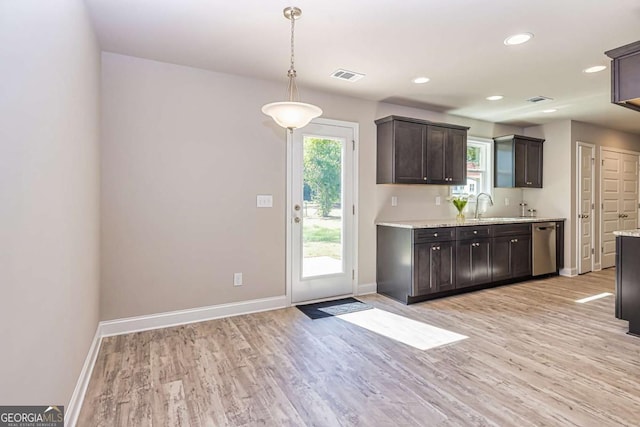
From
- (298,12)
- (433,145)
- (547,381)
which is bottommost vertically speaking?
(547,381)

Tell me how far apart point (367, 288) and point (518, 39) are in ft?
9.89

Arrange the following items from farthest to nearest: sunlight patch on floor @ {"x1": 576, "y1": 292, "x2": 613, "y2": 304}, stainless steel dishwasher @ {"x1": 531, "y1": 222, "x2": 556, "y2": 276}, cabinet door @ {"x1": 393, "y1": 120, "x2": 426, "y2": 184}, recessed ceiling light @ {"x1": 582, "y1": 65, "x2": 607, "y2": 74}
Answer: stainless steel dishwasher @ {"x1": 531, "y1": 222, "x2": 556, "y2": 276}, cabinet door @ {"x1": 393, "y1": 120, "x2": 426, "y2": 184}, sunlight patch on floor @ {"x1": 576, "y1": 292, "x2": 613, "y2": 304}, recessed ceiling light @ {"x1": 582, "y1": 65, "x2": 607, "y2": 74}

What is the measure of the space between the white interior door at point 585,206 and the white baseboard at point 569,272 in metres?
0.11

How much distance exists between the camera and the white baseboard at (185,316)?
3.09 meters

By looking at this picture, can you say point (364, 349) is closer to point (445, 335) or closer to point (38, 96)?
point (445, 335)

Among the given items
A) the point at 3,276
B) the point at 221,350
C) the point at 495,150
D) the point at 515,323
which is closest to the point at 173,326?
the point at 221,350

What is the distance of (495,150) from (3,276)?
6036mm

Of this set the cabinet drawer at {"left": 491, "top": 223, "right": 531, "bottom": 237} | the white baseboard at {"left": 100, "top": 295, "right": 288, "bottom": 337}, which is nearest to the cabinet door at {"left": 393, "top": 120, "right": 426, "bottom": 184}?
the cabinet drawer at {"left": 491, "top": 223, "right": 531, "bottom": 237}

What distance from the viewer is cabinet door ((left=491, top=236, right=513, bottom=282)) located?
15.1 feet

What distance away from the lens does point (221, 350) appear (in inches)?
109

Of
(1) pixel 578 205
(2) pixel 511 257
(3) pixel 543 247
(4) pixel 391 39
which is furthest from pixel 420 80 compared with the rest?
(1) pixel 578 205

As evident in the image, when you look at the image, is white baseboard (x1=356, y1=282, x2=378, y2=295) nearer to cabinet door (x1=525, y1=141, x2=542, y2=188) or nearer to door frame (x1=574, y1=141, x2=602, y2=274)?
cabinet door (x1=525, y1=141, x2=542, y2=188)

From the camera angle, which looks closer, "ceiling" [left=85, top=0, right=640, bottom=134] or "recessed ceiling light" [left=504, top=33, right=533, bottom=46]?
"ceiling" [left=85, top=0, right=640, bottom=134]

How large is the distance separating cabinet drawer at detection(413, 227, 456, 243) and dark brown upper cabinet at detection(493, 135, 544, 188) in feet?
6.51
